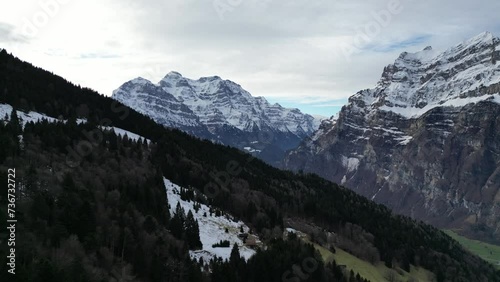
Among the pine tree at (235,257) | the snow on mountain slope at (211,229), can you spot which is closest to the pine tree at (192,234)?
the snow on mountain slope at (211,229)

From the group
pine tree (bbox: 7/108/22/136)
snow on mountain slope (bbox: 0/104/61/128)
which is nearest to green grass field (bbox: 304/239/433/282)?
pine tree (bbox: 7/108/22/136)

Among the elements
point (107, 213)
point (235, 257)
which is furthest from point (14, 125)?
point (235, 257)

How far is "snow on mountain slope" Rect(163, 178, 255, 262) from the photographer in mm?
122900

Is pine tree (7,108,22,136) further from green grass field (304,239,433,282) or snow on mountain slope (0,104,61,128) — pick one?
green grass field (304,239,433,282)

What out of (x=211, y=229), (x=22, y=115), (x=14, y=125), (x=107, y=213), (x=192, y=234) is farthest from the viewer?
(x=22, y=115)

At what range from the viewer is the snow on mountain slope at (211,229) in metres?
123

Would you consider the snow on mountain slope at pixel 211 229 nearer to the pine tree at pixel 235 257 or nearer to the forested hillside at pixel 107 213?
the pine tree at pixel 235 257

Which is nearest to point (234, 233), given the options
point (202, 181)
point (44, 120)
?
point (202, 181)

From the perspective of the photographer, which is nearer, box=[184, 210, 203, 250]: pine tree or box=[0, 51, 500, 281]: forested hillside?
box=[0, 51, 500, 281]: forested hillside

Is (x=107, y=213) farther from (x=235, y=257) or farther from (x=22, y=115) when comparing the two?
(x=22, y=115)

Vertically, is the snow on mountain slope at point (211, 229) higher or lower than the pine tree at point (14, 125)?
lower

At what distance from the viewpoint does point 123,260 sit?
9956 cm

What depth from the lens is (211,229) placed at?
139500 mm

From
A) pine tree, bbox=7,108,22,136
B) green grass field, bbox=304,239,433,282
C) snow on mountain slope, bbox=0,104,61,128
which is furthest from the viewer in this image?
green grass field, bbox=304,239,433,282
